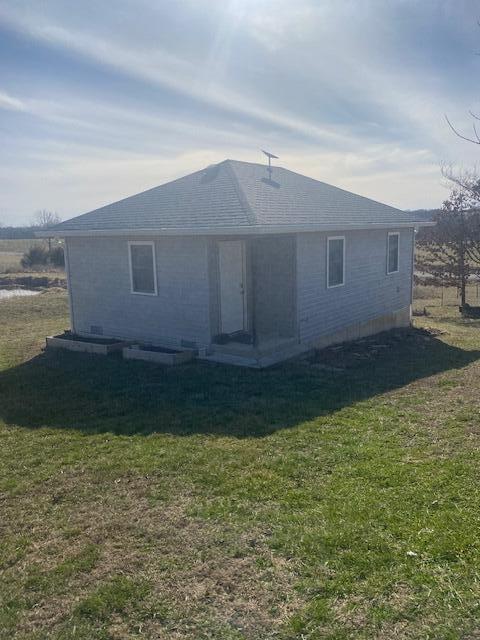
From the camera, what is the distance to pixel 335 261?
12.4 meters

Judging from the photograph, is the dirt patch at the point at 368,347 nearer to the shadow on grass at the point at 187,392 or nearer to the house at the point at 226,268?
the shadow on grass at the point at 187,392

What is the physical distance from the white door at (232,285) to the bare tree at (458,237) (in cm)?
1241

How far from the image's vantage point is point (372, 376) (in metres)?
9.53

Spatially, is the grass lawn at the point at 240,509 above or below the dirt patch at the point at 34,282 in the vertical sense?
below

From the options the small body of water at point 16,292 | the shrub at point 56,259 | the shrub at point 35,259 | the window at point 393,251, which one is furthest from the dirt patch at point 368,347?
the shrub at point 35,259

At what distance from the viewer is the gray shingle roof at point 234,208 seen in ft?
34.6

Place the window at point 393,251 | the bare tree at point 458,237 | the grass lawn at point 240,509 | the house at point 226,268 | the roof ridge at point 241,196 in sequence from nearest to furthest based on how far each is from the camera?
the grass lawn at point 240,509 < the roof ridge at point 241,196 < the house at point 226,268 < the window at point 393,251 < the bare tree at point 458,237

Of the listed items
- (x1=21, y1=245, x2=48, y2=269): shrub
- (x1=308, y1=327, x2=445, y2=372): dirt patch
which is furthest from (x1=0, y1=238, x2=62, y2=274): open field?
(x1=308, y1=327, x2=445, y2=372): dirt patch

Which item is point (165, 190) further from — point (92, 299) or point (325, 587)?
point (325, 587)

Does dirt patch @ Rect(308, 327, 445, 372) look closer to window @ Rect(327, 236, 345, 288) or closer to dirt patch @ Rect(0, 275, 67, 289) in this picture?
window @ Rect(327, 236, 345, 288)

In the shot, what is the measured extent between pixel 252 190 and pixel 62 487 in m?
8.41

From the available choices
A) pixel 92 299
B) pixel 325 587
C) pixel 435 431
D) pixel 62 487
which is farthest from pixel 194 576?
pixel 92 299

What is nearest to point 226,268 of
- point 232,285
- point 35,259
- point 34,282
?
point 232,285

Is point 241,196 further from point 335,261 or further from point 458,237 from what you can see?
point 458,237
